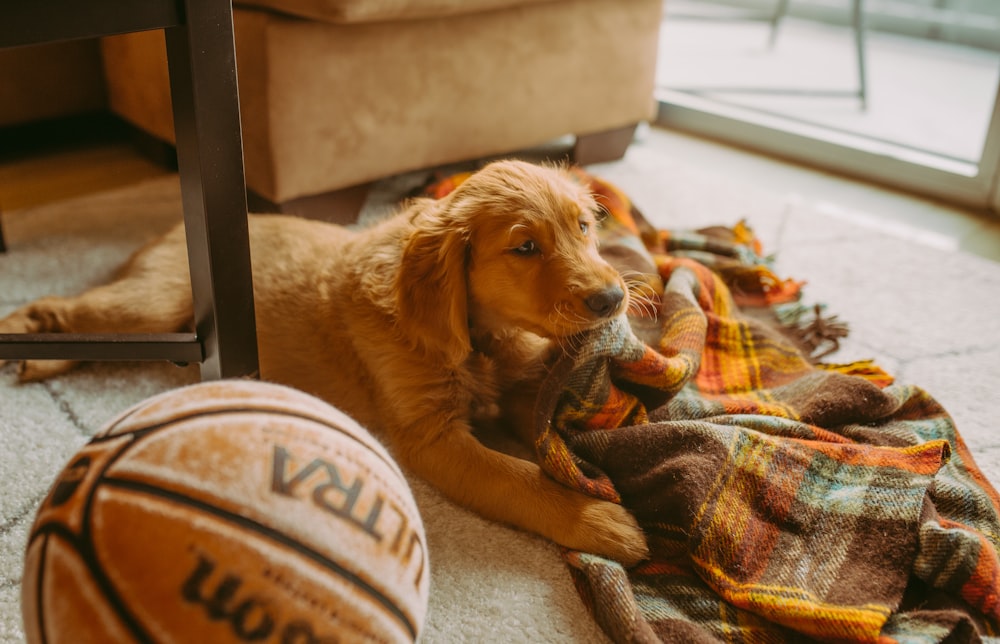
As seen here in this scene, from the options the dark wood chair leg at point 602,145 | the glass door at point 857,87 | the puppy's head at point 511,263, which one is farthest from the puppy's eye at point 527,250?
the glass door at point 857,87

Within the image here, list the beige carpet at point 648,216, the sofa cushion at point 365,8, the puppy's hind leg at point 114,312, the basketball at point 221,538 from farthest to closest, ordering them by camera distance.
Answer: the sofa cushion at point 365,8 → the puppy's hind leg at point 114,312 → the beige carpet at point 648,216 → the basketball at point 221,538

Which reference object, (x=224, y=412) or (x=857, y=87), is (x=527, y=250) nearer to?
(x=224, y=412)

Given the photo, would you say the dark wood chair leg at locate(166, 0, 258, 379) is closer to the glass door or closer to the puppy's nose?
the puppy's nose

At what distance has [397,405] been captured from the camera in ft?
4.95

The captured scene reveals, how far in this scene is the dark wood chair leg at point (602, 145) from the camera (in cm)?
308

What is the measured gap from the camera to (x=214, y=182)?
1182mm

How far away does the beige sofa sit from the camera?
2.19m

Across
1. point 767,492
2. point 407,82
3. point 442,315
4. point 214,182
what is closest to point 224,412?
point 214,182

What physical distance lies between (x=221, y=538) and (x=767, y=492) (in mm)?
880

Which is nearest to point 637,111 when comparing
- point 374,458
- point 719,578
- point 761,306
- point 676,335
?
point 761,306

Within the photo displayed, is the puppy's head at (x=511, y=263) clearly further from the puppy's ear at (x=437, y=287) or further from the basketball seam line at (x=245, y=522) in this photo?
the basketball seam line at (x=245, y=522)

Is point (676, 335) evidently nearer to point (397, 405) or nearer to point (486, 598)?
point (397, 405)

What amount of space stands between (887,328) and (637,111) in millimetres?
1400

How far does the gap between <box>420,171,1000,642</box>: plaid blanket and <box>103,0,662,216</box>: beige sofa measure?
1.04 m
